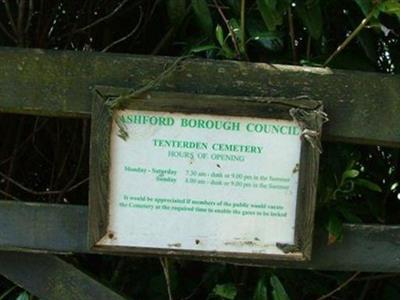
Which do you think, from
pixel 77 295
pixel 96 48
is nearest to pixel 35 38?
pixel 96 48

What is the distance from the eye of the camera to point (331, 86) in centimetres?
146

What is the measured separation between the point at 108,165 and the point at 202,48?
29cm

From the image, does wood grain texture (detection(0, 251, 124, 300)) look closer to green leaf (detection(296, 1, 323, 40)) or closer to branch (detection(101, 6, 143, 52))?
branch (detection(101, 6, 143, 52))

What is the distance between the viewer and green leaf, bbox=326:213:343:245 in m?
1.51

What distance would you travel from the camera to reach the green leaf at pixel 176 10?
1568 millimetres

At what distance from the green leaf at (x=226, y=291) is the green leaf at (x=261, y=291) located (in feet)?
0.15

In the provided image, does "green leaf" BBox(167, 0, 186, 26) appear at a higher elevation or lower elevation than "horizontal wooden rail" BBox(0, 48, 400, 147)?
higher

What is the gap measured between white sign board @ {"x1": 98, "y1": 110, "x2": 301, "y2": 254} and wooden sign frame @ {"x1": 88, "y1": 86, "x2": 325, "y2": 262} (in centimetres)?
1

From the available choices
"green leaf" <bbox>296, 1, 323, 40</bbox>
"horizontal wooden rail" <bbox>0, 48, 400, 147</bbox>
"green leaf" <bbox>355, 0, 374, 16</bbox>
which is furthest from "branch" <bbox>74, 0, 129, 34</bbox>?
"green leaf" <bbox>355, 0, 374, 16</bbox>

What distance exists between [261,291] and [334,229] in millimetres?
224

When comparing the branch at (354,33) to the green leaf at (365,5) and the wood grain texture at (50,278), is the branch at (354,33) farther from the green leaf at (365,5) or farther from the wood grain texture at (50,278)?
the wood grain texture at (50,278)

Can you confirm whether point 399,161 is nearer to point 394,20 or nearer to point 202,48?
point 394,20

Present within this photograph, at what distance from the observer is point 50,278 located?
A: 1595mm

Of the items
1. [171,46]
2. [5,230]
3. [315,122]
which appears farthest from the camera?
[171,46]
